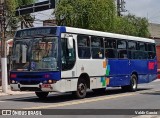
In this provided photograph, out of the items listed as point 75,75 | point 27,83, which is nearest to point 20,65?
point 27,83

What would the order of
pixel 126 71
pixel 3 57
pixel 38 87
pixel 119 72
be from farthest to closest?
pixel 3 57
pixel 126 71
pixel 119 72
pixel 38 87

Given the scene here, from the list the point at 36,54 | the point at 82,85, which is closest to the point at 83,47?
the point at 82,85

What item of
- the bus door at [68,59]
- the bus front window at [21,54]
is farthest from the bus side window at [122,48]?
the bus front window at [21,54]

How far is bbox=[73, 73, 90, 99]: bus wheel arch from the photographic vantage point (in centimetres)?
1832

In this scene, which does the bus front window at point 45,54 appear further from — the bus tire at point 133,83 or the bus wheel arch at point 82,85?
the bus tire at point 133,83

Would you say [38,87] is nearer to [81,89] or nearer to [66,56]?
[66,56]

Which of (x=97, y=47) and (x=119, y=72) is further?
(x=119, y=72)

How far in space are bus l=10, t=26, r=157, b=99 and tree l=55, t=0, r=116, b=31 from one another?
16.3 meters

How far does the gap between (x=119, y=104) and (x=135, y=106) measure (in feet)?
2.96

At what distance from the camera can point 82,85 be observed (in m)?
18.5

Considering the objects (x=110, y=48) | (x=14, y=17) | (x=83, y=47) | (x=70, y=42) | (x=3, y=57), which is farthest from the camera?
(x=14, y=17)

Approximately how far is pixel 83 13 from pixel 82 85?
19649 mm

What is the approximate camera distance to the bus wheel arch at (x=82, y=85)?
18.3 meters

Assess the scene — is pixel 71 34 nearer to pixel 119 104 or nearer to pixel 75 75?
pixel 75 75
